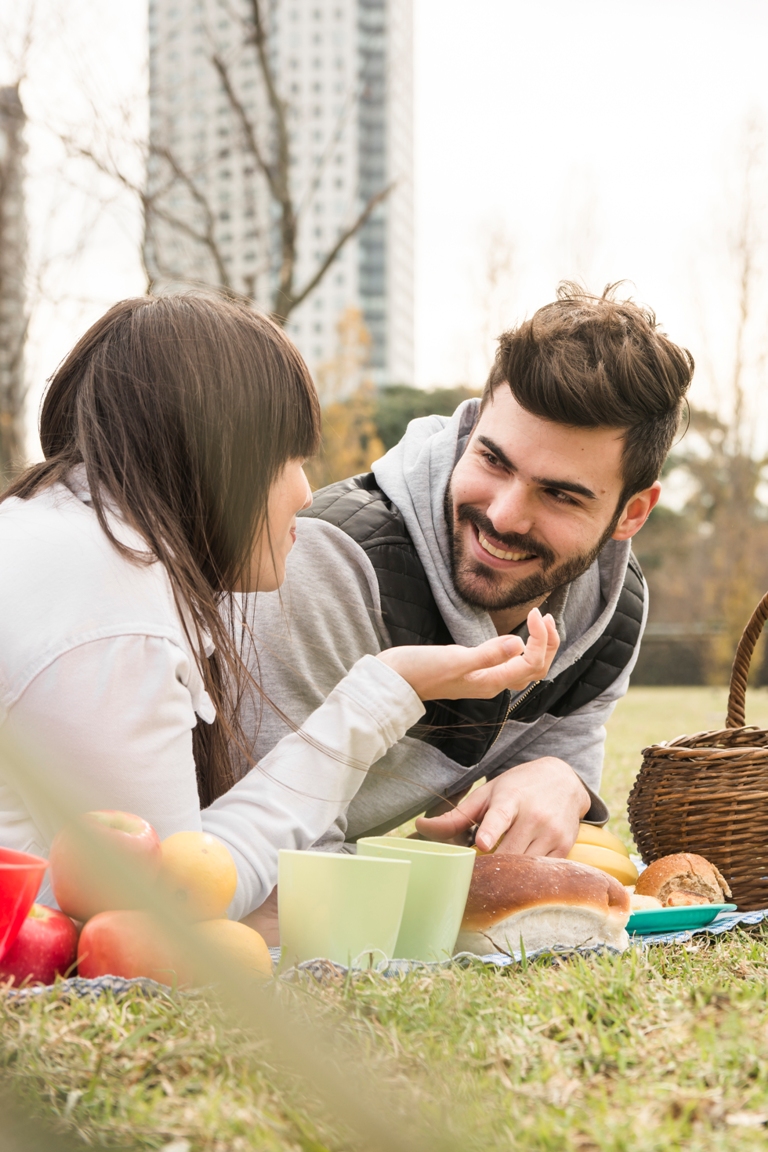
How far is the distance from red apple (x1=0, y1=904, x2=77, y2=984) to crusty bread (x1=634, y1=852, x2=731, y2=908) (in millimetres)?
1341

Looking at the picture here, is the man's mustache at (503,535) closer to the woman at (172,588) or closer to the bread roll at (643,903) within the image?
the woman at (172,588)

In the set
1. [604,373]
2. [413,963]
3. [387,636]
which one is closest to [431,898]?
[413,963]

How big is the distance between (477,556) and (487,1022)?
1.59 m

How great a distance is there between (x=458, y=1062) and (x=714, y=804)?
1423 millimetres

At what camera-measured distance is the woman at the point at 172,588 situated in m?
1.55

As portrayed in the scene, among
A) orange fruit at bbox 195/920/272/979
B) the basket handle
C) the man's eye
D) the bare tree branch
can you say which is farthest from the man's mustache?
the bare tree branch

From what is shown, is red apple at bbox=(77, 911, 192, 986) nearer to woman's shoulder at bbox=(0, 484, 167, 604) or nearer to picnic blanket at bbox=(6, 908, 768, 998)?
picnic blanket at bbox=(6, 908, 768, 998)

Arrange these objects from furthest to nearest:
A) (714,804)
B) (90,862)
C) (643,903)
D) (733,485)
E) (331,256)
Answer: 1. (733,485)
2. (331,256)
3. (714,804)
4. (643,903)
5. (90,862)

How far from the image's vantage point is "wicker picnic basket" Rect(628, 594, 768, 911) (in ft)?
7.88

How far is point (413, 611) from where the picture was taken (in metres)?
2.75

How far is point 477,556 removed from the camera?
279 cm

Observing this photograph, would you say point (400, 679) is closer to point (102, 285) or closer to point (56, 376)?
point (56, 376)

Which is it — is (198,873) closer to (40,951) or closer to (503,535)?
(40,951)

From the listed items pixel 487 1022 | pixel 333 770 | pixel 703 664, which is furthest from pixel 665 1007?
pixel 703 664
